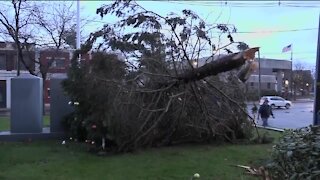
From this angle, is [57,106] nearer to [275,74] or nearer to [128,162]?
[128,162]

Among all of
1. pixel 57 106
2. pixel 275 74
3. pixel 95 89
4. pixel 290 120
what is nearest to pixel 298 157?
pixel 95 89

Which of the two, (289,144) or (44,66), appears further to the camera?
(44,66)

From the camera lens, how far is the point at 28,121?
14523mm

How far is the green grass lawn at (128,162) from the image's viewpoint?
8.52 m

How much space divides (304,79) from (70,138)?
308ft

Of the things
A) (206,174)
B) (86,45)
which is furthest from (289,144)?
(86,45)

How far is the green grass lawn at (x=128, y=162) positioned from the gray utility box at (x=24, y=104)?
173cm

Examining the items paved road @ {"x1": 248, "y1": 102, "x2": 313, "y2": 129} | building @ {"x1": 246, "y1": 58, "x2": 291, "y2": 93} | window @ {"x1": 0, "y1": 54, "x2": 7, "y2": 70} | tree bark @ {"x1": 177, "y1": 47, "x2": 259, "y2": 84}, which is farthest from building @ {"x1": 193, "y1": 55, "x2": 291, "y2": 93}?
tree bark @ {"x1": 177, "y1": 47, "x2": 259, "y2": 84}

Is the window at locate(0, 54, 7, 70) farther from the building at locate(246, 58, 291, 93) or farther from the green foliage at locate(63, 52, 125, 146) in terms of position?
the building at locate(246, 58, 291, 93)

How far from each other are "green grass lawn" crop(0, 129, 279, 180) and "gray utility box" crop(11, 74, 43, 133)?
68.3 inches

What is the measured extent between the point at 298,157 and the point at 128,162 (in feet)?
19.4

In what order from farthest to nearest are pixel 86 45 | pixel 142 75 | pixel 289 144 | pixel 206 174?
pixel 86 45 < pixel 142 75 < pixel 206 174 < pixel 289 144

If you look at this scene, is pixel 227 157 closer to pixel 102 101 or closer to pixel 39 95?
pixel 102 101

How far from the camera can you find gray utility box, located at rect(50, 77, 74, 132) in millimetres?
15102
